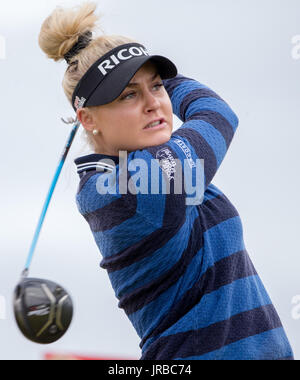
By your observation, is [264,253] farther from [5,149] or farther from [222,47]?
[5,149]

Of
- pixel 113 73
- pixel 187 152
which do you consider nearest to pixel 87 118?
pixel 113 73

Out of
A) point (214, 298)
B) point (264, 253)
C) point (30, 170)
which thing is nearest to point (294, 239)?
point (264, 253)

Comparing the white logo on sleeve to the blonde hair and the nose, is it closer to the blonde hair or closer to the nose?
the nose

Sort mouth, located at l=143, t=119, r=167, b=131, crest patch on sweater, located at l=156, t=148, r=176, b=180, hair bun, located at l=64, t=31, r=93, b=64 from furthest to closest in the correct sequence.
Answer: hair bun, located at l=64, t=31, r=93, b=64 < mouth, located at l=143, t=119, r=167, b=131 < crest patch on sweater, located at l=156, t=148, r=176, b=180

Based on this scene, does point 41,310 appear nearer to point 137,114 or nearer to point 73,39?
point 137,114

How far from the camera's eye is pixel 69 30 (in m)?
1.12

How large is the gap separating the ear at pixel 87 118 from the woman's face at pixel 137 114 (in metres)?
0.01

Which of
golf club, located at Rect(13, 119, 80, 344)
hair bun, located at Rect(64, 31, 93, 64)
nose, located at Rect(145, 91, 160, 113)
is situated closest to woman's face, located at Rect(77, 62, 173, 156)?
nose, located at Rect(145, 91, 160, 113)

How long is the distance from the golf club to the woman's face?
25 centimetres

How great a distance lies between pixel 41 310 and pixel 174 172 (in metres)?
0.26

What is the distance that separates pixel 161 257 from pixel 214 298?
100 mm

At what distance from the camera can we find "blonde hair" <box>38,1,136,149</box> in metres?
1.08

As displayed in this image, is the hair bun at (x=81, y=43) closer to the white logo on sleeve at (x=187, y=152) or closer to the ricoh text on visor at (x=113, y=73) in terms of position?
the ricoh text on visor at (x=113, y=73)

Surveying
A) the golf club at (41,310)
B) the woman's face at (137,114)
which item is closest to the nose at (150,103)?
the woman's face at (137,114)
